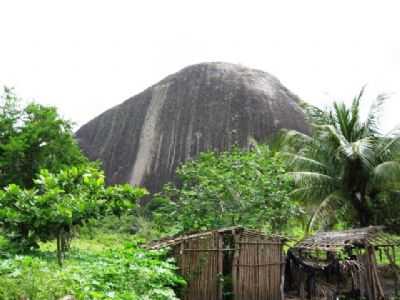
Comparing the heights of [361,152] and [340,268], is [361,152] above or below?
above

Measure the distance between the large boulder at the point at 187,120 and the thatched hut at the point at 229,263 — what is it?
13160 millimetres

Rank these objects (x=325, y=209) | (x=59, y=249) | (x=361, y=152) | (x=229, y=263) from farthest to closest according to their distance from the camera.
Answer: (x=325, y=209) → (x=361, y=152) → (x=229, y=263) → (x=59, y=249)

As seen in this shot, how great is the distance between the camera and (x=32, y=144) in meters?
16.2

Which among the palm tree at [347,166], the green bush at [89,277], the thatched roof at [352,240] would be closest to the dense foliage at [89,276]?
the green bush at [89,277]

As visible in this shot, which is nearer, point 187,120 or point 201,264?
point 201,264

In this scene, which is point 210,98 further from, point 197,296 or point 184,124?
point 197,296

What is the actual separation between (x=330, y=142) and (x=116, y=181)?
1364cm

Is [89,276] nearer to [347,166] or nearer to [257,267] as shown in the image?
Result: [257,267]

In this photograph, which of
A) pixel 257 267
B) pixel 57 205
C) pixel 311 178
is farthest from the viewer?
pixel 311 178

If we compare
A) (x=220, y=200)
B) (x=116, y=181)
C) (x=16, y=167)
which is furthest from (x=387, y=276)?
(x=116, y=181)

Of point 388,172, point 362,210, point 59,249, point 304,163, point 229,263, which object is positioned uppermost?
point 304,163

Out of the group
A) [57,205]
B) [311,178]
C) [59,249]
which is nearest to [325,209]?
[311,178]

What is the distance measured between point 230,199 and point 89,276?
6.14 metres

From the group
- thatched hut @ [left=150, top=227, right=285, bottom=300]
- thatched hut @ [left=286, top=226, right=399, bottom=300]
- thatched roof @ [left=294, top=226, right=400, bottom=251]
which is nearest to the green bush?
thatched hut @ [left=150, top=227, right=285, bottom=300]
